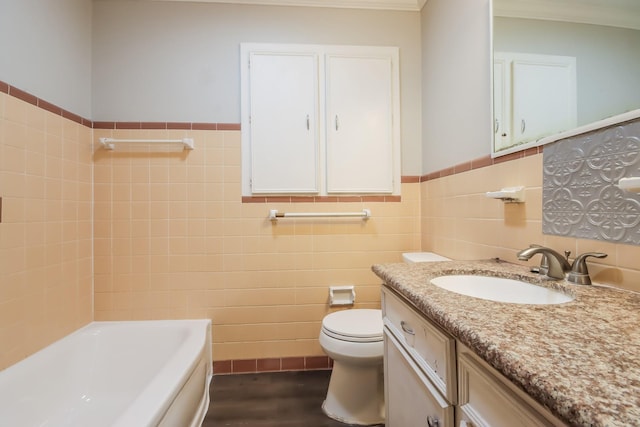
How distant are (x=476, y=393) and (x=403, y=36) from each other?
211cm

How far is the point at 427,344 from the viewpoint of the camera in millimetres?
741

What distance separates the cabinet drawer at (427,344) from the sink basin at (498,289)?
159mm

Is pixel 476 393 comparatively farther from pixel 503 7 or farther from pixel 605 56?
pixel 503 7

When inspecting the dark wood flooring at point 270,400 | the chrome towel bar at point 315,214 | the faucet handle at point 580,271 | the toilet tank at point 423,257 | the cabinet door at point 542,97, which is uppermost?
the cabinet door at point 542,97

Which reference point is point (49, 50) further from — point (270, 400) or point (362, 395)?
point (362, 395)

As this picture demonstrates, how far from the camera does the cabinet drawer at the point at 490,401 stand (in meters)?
0.41

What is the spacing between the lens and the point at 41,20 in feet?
4.62

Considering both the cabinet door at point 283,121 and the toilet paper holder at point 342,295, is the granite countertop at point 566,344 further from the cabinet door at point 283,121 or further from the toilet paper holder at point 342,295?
the cabinet door at point 283,121

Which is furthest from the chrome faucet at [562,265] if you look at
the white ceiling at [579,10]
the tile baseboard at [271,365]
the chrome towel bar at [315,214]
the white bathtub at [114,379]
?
the tile baseboard at [271,365]

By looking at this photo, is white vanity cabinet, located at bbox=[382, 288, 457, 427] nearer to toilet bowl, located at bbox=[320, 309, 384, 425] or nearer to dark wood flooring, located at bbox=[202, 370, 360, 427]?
toilet bowl, located at bbox=[320, 309, 384, 425]

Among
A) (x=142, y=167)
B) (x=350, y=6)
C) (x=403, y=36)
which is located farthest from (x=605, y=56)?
(x=142, y=167)

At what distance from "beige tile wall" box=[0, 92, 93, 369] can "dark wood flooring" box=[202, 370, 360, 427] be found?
93 centimetres

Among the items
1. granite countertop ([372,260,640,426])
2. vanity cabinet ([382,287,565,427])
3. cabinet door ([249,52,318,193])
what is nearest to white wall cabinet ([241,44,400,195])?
cabinet door ([249,52,318,193])

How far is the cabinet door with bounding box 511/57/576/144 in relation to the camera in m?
0.89
